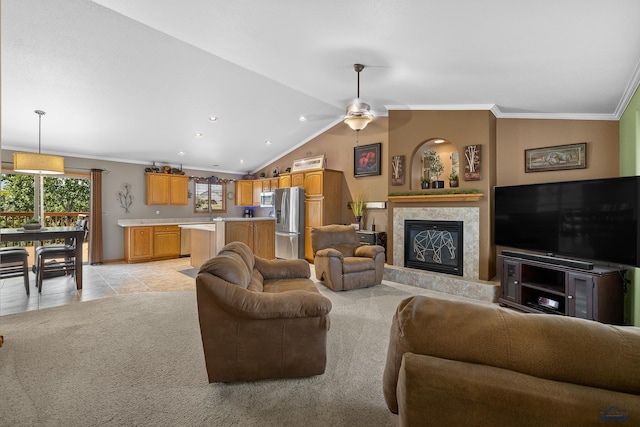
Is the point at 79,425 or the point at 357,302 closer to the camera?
the point at 79,425

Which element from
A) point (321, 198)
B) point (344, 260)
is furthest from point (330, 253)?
point (321, 198)

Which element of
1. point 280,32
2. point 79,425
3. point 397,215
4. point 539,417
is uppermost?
point 280,32

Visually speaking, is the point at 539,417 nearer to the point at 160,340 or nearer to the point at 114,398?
the point at 114,398

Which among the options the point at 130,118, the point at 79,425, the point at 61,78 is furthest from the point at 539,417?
the point at 130,118

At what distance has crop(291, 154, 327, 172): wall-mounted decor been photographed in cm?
674

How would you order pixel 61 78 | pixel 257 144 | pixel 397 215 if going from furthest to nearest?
pixel 257 144
pixel 397 215
pixel 61 78

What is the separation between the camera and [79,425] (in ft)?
5.40

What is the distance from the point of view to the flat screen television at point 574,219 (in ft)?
9.14

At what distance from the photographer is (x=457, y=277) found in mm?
4422

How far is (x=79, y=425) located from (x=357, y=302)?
2.83 m

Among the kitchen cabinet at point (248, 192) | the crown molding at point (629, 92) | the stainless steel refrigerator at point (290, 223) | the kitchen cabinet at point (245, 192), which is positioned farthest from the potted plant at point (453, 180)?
the kitchen cabinet at point (245, 192)

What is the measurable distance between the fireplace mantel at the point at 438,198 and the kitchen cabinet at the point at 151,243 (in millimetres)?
5262

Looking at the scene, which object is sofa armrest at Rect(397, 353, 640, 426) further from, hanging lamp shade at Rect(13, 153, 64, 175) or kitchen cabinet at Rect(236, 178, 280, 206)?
kitchen cabinet at Rect(236, 178, 280, 206)

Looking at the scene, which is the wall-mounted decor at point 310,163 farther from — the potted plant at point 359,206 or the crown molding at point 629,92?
the crown molding at point 629,92
